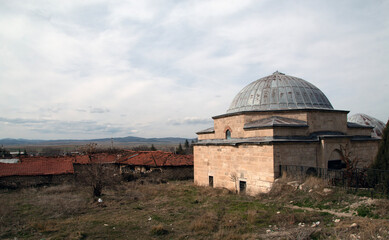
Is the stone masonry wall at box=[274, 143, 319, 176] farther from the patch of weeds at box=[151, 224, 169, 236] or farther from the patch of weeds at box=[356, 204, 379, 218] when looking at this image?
the patch of weeds at box=[151, 224, 169, 236]

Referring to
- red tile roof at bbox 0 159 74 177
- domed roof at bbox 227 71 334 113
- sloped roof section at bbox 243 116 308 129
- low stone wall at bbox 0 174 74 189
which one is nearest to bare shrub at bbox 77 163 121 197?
low stone wall at bbox 0 174 74 189

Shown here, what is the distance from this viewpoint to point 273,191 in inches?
473

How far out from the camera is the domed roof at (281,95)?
16.3m

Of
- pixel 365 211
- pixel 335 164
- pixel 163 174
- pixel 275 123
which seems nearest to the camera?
pixel 365 211

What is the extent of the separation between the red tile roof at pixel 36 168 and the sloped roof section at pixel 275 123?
13223 mm

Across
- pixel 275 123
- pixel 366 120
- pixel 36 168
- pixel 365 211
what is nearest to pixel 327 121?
pixel 275 123

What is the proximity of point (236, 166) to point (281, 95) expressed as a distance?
507 cm

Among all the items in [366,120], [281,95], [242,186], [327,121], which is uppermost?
[281,95]

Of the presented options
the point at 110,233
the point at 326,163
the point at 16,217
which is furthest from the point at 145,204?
the point at 326,163

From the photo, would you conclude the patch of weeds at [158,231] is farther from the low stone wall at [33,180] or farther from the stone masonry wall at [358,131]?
the low stone wall at [33,180]

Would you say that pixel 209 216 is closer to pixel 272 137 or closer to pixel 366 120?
pixel 272 137

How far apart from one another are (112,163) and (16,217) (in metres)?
13.9

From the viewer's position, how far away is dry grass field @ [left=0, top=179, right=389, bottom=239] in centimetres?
786

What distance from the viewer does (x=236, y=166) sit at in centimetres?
1500
